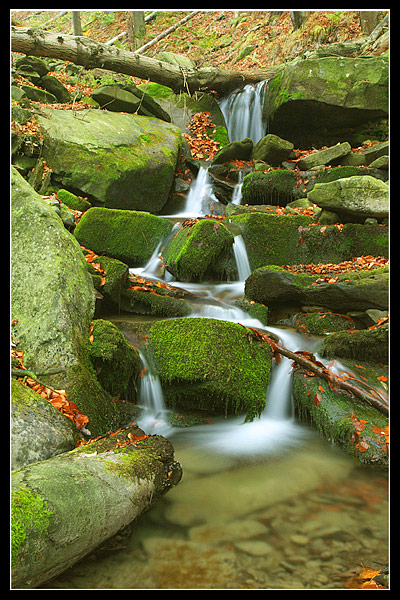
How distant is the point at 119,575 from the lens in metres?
2.30

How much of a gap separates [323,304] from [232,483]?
142 inches

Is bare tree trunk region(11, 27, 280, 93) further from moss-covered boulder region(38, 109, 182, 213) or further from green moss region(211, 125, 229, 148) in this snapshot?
moss-covered boulder region(38, 109, 182, 213)

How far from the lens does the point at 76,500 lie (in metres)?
2.14

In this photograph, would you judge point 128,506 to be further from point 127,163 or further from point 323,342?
point 127,163

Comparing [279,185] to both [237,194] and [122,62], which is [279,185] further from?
[122,62]

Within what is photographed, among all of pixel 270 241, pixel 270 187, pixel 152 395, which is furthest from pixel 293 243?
pixel 152 395

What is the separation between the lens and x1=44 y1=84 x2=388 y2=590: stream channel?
2.35 m

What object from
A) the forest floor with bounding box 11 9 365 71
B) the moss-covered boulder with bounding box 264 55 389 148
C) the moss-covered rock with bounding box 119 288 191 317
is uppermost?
the forest floor with bounding box 11 9 365 71

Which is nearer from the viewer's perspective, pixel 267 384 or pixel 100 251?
pixel 267 384

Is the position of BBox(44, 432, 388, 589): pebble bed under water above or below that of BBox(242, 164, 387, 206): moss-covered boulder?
below

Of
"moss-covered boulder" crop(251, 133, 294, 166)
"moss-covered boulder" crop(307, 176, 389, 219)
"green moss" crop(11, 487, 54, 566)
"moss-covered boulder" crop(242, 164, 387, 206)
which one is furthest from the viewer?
"moss-covered boulder" crop(251, 133, 294, 166)

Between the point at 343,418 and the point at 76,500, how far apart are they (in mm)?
2813

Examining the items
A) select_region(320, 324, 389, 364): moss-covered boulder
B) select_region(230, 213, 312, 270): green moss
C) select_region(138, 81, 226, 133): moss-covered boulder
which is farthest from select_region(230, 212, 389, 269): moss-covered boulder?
select_region(138, 81, 226, 133): moss-covered boulder
